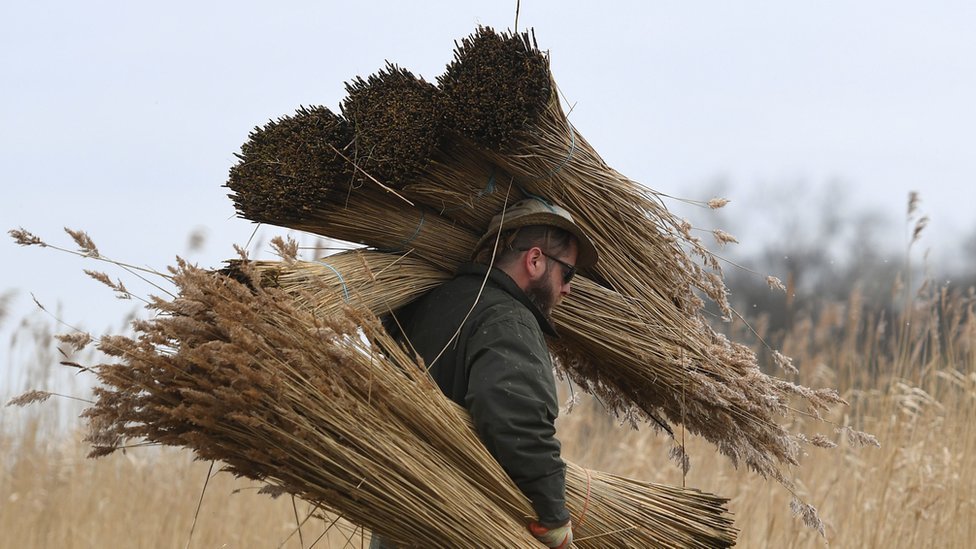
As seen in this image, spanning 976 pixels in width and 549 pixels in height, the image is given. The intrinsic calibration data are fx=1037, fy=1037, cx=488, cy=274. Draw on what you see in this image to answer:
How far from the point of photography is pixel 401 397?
2.37 metres

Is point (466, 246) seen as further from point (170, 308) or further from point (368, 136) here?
point (170, 308)

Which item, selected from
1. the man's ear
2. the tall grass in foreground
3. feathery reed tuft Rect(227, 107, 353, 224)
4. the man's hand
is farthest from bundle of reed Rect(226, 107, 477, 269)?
the tall grass in foreground

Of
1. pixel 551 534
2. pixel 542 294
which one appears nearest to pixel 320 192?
pixel 542 294

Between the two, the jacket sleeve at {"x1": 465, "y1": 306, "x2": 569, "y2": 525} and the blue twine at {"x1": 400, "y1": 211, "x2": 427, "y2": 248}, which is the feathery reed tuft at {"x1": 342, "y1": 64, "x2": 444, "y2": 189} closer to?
the blue twine at {"x1": 400, "y1": 211, "x2": 427, "y2": 248}

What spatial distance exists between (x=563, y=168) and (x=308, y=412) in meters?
1.03

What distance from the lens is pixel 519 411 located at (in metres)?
2.43

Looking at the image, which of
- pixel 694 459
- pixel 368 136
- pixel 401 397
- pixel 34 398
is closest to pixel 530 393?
pixel 401 397

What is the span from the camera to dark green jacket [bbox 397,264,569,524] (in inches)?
95.7

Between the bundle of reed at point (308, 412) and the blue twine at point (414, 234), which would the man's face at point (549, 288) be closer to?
the blue twine at point (414, 234)

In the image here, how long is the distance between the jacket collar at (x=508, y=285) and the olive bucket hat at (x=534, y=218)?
0.27 feet

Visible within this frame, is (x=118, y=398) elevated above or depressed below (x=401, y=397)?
below

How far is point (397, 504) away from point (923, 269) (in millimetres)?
3367

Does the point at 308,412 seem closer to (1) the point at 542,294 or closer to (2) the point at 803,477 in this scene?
(1) the point at 542,294

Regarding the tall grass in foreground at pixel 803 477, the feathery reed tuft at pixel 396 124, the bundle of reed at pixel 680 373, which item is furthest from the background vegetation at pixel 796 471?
the feathery reed tuft at pixel 396 124
